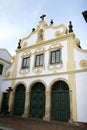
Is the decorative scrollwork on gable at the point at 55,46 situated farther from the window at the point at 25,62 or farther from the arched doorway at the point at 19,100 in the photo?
the arched doorway at the point at 19,100

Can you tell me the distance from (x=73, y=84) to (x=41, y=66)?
154 inches

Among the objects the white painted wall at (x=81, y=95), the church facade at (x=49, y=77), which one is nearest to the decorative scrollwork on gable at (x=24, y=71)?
the church facade at (x=49, y=77)

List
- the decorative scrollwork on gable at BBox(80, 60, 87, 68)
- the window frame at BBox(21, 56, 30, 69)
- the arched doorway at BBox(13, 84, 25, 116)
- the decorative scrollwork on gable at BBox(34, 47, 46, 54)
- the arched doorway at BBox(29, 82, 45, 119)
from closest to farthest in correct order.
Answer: the decorative scrollwork on gable at BBox(80, 60, 87, 68) → the arched doorway at BBox(29, 82, 45, 119) → the arched doorway at BBox(13, 84, 25, 116) → the decorative scrollwork on gable at BBox(34, 47, 46, 54) → the window frame at BBox(21, 56, 30, 69)

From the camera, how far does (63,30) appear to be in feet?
42.5

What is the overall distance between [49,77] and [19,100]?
14.3ft

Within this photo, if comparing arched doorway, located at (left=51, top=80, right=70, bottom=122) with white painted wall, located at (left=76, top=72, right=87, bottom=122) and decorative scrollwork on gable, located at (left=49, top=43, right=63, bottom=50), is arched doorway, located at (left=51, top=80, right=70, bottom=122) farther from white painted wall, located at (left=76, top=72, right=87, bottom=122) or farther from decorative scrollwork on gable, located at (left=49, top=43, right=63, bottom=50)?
decorative scrollwork on gable, located at (left=49, top=43, right=63, bottom=50)

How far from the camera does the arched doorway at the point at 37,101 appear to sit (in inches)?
457

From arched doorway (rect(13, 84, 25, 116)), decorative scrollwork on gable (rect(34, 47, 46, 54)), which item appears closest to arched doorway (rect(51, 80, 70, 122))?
arched doorway (rect(13, 84, 25, 116))

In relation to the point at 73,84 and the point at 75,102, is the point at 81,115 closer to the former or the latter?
the point at 75,102

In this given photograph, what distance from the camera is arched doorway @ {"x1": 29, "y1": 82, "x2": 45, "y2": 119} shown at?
38.1ft

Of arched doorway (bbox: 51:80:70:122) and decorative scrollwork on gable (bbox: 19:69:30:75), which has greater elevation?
decorative scrollwork on gable (bbox: 19:69:30:75)

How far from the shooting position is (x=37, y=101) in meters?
12.2

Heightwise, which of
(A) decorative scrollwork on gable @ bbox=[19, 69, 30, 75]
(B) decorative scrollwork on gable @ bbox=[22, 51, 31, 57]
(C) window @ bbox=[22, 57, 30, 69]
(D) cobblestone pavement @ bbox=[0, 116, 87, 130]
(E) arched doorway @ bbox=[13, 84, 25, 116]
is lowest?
(D) cobblestone pavement @ bbox=[0, 116, 87, 130]

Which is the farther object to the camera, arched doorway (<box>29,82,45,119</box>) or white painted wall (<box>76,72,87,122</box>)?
arched doorway (<box>29,82,45,119</box>)
